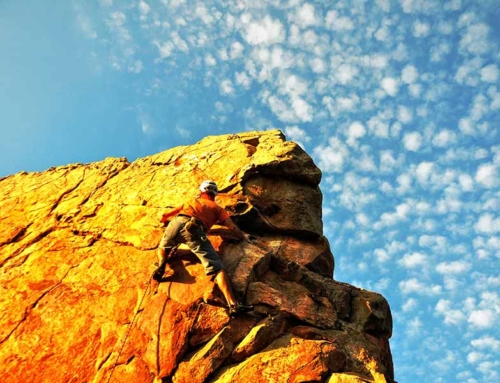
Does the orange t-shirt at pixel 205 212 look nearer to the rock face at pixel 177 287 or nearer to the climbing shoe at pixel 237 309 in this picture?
the rock face at pixel 177 287

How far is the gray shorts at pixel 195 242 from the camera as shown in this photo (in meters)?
9.17

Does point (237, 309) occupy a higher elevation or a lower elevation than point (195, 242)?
lower

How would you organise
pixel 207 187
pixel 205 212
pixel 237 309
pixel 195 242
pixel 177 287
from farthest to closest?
pixel 207 187, pixel 205 212, pixel 195 242, pixel 177 287, pixel 237 309

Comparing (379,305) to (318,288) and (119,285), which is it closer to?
(318,288)

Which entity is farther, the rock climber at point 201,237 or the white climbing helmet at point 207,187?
the white climbing helmet at point 207,187

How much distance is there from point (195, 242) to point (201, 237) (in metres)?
0.18

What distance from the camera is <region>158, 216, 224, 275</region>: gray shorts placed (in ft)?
30.1

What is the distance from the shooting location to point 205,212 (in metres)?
9.98

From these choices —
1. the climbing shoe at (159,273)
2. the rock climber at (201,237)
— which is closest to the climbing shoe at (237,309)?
the rock climber at (201,237)

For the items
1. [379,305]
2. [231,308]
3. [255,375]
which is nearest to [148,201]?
[231,308]

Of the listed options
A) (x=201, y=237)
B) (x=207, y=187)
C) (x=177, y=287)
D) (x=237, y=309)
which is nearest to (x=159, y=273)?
(x=177, y=287)

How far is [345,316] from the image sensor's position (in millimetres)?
10680

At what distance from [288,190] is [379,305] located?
4.27 m

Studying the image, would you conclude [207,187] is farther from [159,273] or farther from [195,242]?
[159,273]
